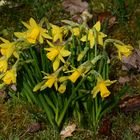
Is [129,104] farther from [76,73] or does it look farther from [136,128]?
[76,73]

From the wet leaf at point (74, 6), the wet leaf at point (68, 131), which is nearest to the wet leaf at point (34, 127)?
the wet leaf at point (68, 131)

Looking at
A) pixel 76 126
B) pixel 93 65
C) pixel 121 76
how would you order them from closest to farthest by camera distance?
pixel 93 65, pixel 76 126, pixel 121 76

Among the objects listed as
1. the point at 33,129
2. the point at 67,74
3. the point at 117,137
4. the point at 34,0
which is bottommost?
the point at 117,137

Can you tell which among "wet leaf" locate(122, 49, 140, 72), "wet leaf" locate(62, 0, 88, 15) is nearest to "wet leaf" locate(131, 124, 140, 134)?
"wet leaf" locate(122, 49, 140, 72)

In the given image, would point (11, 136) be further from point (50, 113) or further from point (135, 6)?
point (135, 6)

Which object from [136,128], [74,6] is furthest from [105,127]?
[74,6]

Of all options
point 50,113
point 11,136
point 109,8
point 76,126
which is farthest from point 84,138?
point 109,8
